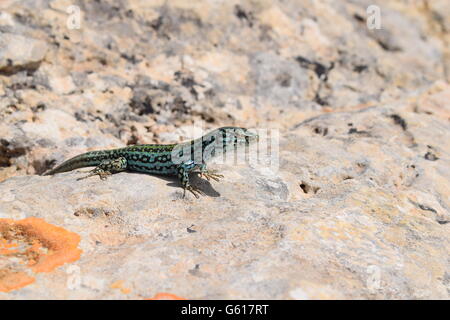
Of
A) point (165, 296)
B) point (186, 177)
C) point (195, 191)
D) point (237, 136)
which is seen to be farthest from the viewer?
point (237, 136)

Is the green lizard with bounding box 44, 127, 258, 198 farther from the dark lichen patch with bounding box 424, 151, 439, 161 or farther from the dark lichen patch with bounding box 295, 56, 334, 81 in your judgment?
the dark lichen patch with bounding box 295, 56, 334, 81

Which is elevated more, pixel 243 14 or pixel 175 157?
pixel 243 14

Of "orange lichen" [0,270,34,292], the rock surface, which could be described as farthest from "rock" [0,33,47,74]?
"orange lichen" [0,270,34,292]

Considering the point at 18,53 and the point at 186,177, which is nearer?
the point at 186,177

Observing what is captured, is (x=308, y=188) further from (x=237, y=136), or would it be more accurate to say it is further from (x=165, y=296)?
(x=165, y=296)

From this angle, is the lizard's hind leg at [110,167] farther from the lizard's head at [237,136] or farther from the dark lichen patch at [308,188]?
the dark lichen patch at [308,188]

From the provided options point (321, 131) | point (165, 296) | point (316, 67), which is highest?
point (316, 67)

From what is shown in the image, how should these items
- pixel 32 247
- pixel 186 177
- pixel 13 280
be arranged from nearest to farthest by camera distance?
pixel 13 280, pixel 32 247, pixel 186 177

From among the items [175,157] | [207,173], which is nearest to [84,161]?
[175,157]
